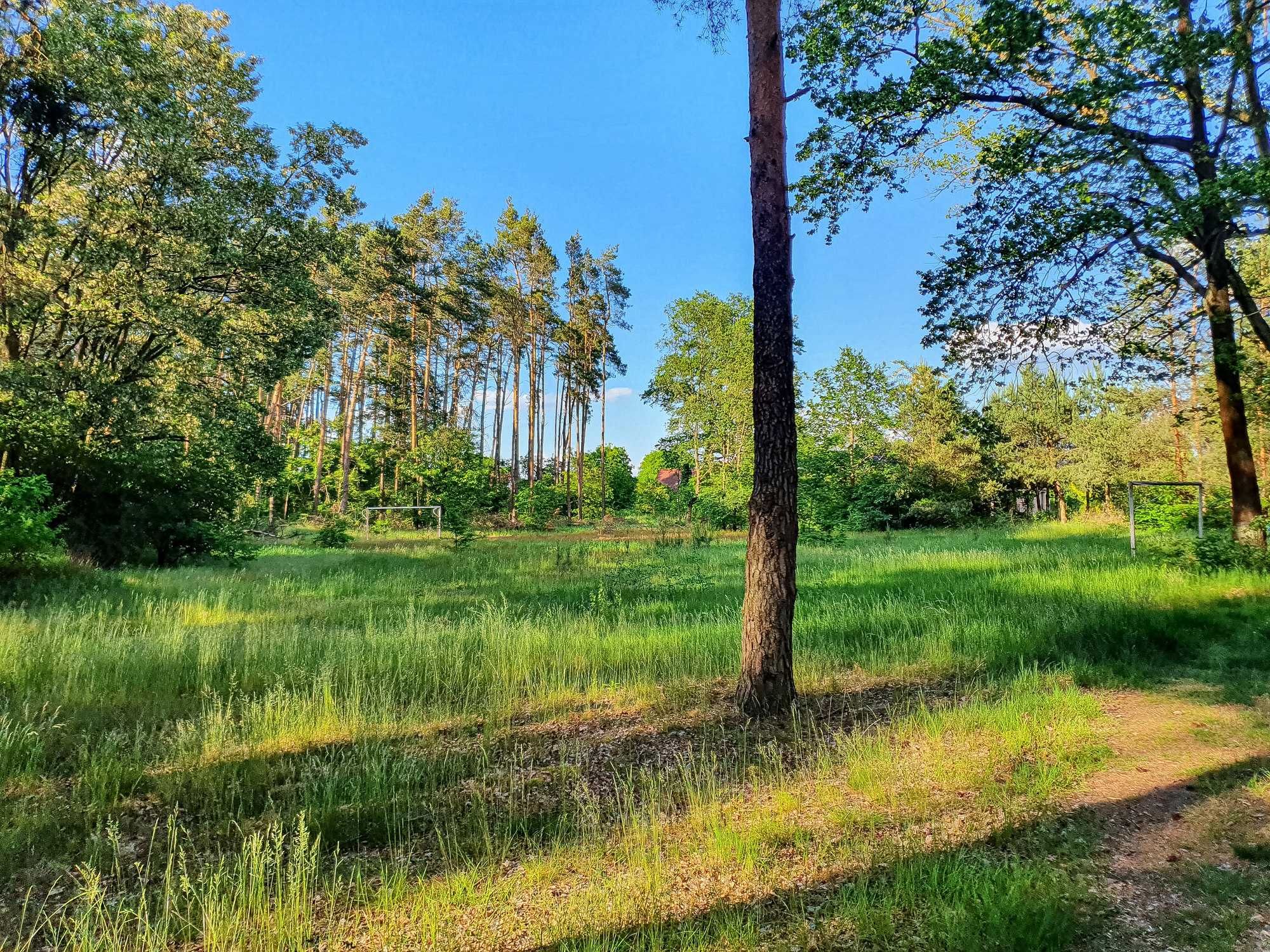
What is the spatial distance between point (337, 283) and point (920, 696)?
28.5m

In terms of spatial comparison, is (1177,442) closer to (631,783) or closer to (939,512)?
(939,512)

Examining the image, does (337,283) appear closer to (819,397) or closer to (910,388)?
(819,397)

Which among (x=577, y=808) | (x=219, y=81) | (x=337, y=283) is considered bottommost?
(x=577, y=808)

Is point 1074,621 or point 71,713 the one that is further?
point 1074,621

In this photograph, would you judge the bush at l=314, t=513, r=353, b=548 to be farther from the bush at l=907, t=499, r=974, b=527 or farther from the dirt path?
the bush at l=907, t=499, r=974, b=527

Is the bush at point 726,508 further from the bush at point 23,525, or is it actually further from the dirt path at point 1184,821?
the dirt path at point 1184,821

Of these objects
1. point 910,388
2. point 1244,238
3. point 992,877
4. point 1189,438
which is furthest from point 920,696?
point 1189,438

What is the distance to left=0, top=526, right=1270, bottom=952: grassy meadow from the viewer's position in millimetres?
2135

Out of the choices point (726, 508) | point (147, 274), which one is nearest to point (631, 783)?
point (147, 274)

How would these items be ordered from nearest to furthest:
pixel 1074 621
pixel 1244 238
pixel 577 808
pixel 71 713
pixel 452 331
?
pixel 577 808 < pixel 71 713 < pixel 1074 621 < pixel 1244 238 < pixel 452 331

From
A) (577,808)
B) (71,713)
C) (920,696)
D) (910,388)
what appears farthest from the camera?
(910,388)

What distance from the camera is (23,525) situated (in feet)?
26.4

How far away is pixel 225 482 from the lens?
14.9 metres

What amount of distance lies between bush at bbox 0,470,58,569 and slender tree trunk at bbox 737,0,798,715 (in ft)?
34.7
